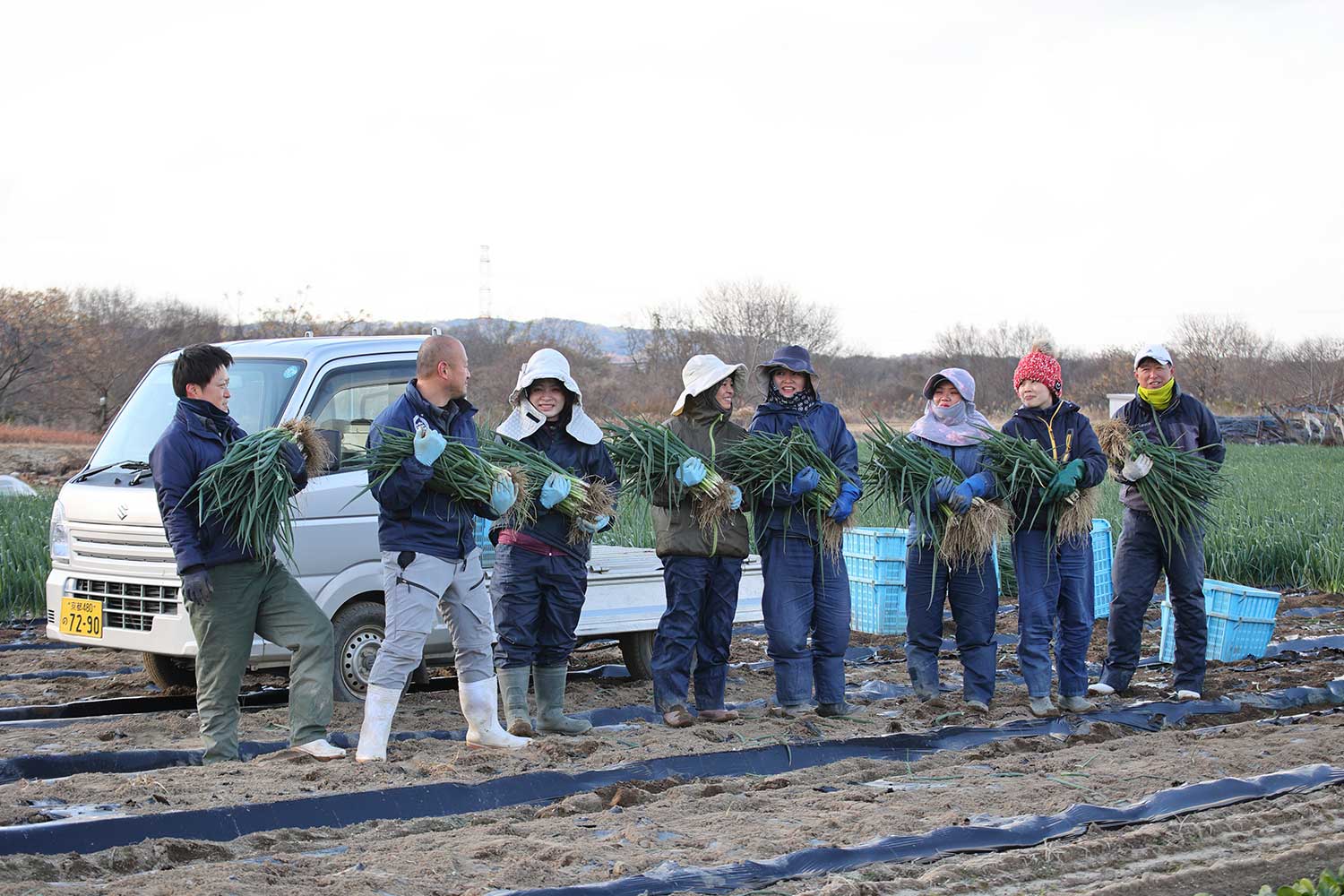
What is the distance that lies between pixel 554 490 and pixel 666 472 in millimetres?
716

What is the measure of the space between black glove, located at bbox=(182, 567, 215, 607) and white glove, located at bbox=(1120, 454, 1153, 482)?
4.94m

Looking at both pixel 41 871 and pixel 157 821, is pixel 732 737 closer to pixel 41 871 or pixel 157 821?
pixel 157 821

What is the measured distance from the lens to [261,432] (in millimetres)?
5422

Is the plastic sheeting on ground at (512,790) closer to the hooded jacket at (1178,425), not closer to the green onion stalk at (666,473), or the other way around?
the green onion stalk at (666,473)

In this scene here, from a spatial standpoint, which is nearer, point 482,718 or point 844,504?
point 482,718

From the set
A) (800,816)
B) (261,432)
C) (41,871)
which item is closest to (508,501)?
(261,432)

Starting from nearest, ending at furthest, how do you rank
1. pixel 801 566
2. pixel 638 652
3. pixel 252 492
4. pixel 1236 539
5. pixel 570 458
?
pixel 252 492
pixel 570 458
pixel 801 566
pixel 638 652
pixel 1236 539

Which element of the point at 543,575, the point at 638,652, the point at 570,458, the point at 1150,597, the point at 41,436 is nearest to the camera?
the point at 543,575

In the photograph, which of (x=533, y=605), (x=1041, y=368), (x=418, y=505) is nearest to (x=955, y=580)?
(x=1041, y=368)

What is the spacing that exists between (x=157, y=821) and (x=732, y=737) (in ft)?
9.00

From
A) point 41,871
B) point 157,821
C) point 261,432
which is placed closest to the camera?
point 41,871

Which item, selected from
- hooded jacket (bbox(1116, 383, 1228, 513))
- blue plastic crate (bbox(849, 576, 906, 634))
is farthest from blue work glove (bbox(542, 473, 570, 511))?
blue plastic crate (bbox(849, 576, 906, 634))

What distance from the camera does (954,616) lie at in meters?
6.74

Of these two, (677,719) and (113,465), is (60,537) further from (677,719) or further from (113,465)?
(677,719)
